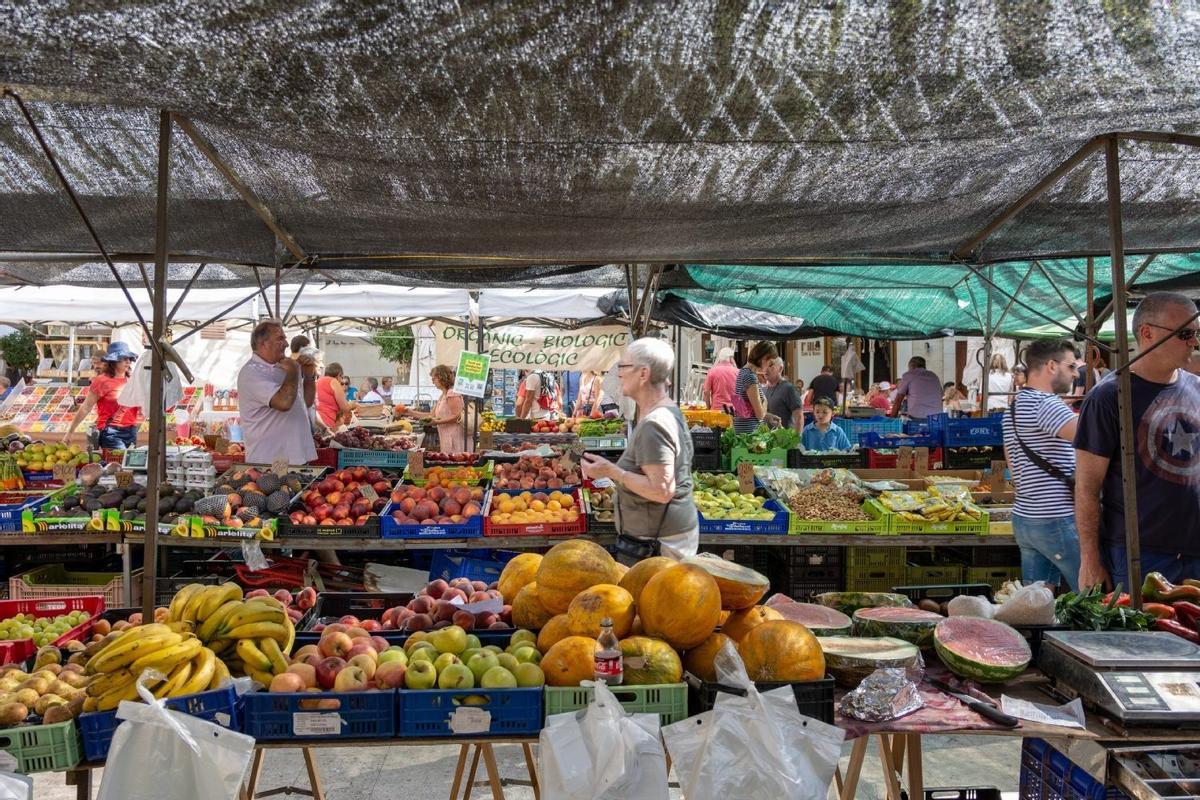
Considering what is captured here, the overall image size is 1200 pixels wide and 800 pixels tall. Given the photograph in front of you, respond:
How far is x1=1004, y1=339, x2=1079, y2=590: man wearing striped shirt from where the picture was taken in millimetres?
4930

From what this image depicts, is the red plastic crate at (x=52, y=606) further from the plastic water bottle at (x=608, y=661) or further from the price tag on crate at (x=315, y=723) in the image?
the plastic water bottle at (x=608, y=661)

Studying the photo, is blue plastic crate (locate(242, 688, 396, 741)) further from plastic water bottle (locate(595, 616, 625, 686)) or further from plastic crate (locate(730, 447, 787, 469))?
plastic crate (locate(730, 447, 787, 469))

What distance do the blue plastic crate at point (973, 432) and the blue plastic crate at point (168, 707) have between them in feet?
26.9

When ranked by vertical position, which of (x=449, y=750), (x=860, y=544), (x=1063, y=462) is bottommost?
(x=449, y=750)

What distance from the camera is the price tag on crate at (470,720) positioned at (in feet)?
8.57

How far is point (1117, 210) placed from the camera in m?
3.68

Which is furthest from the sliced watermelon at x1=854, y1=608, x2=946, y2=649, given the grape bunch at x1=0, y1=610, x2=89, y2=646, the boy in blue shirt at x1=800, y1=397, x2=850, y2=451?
the boy in blue shirt at x1=800, y1=397, x2=850, y2=451

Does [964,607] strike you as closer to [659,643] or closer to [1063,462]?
[659,643]

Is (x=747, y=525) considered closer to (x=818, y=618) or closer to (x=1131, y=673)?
(x=818, y=618)

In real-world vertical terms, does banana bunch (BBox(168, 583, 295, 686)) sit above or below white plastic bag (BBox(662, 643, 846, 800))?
above

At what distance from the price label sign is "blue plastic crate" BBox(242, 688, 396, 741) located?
7.72 m

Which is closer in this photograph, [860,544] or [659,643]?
[659,643]

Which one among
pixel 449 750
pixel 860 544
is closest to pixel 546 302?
pixel 860 544

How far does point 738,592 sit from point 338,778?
2.71 meters
